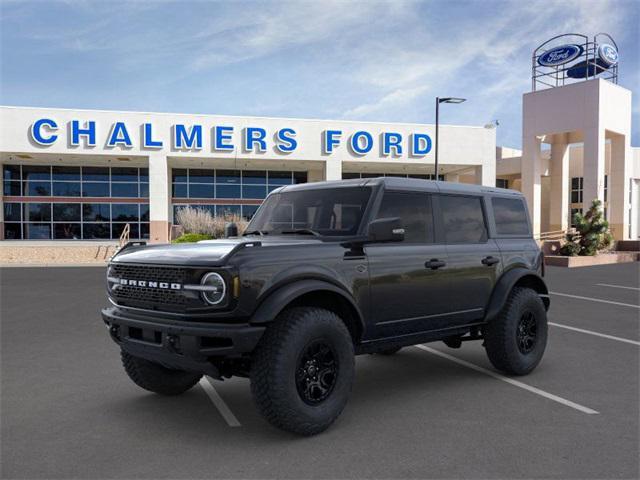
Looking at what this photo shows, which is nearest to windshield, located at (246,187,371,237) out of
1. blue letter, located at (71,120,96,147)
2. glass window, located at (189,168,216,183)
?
blue letter, located at (71,120,96,147)

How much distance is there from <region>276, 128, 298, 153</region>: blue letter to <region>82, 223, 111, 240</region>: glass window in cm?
1214

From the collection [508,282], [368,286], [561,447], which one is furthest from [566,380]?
[368,286]

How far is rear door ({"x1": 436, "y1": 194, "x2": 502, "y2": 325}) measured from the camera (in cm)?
539

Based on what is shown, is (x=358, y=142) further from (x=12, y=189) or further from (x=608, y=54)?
(x=12, y=189)

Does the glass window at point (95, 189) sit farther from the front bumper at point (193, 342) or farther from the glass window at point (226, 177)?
the front bumper at point (193, 342)

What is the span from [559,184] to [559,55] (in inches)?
300

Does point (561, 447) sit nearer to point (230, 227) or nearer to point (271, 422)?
point (271, 422)

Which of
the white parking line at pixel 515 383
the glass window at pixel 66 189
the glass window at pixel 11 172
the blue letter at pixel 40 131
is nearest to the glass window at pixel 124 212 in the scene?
the glass window at pixel 66 189

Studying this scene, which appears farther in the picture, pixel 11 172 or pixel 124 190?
pixel 124 190

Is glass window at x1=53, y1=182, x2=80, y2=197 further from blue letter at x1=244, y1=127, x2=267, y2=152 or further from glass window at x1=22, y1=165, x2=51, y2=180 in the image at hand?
blue letter at x1=244, y1=127, x2=267, y2=152

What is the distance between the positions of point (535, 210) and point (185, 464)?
3059cm

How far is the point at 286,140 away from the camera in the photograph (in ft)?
101

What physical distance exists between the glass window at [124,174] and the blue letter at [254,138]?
28.0 ft

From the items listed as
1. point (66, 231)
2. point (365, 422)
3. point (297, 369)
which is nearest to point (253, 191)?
point (66, 231)
